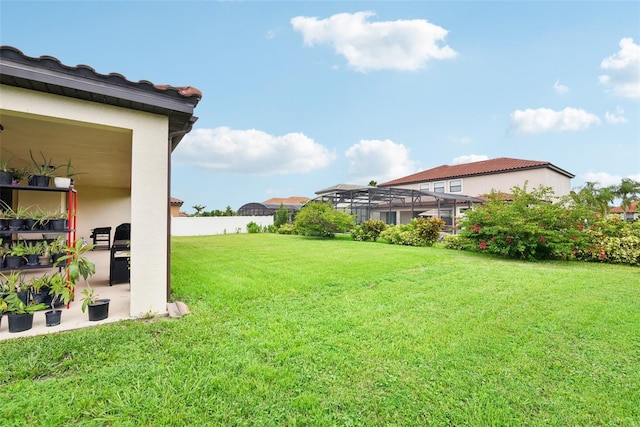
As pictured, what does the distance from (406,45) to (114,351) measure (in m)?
12.8

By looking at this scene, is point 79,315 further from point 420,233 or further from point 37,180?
point 420,233

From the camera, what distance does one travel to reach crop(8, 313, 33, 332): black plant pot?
11.5 feet

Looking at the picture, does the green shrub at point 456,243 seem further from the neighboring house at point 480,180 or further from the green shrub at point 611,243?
the neighboring house at point 480,180

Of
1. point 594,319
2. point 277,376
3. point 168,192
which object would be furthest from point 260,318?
point 594,319

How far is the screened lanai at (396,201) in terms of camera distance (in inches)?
835

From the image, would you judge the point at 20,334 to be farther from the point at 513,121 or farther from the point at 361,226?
the point at 513,121

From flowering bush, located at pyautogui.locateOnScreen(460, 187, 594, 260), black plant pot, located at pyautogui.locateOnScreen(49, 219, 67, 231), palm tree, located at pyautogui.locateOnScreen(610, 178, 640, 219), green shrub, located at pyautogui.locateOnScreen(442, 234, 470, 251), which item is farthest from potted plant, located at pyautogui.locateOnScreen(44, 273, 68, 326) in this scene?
palm tree, located at pyautogui.locateOnScreen(610, 178, 640, 219)

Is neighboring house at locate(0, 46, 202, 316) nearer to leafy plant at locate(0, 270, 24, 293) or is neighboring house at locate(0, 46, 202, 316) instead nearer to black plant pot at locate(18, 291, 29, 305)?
black plant pot at locate(18, 291, 29, 305)

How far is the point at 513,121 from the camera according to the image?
18.8 m

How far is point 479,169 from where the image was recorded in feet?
82.5

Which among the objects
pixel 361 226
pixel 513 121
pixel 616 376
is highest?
pixel 513 121

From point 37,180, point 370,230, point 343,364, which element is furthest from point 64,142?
point 370,230

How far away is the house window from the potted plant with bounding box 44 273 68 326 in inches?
1058

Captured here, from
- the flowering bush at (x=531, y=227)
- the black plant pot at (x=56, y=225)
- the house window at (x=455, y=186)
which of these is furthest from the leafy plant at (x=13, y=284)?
the house window at (x=455, y=186)
